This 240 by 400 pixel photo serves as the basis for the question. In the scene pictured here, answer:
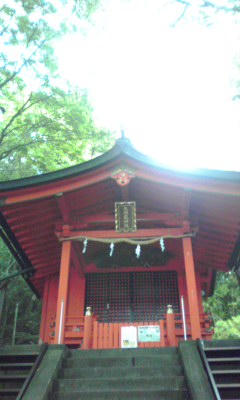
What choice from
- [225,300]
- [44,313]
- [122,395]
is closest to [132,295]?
[44,313]

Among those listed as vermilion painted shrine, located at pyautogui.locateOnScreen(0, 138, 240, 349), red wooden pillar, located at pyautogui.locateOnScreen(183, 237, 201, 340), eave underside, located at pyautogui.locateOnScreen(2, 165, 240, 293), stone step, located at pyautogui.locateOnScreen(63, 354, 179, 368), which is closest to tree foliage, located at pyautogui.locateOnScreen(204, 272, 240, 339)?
vermilion painted shrine, located at pyautogui.locateOnScreen(0, 138, 240, 349)

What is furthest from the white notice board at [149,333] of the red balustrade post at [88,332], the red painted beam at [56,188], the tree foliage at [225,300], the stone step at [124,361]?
the tree foliage at [225,300]

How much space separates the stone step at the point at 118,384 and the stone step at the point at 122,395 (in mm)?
105

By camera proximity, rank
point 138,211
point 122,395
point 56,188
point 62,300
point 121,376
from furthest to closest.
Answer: point 138,211
point 56,188
point 62,300
point 121,376
point 122,395

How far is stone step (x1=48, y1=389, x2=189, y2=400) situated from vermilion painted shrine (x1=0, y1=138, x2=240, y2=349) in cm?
219

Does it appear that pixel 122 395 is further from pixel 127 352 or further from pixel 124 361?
pixel 127 352

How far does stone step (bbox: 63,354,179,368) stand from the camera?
644 cm

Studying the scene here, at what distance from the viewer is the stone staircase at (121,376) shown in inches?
216

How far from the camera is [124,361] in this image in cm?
652

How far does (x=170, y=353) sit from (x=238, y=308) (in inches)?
796

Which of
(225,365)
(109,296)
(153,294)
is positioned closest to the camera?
(225,365)

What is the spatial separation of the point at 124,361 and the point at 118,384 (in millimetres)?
Result: 740

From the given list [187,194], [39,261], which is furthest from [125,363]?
[39,261]

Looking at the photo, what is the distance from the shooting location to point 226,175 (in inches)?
328
